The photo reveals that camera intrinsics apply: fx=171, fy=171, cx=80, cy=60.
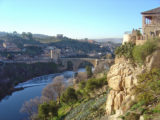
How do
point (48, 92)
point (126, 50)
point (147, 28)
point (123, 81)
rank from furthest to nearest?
point (48, 92), point (147, 28), point (126, 50), point (123, 81)

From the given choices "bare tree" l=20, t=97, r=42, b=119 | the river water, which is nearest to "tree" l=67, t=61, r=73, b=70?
the river water

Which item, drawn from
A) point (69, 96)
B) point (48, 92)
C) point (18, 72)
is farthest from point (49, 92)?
point (18, 72)

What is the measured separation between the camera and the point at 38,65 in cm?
3522

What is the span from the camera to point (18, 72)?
30.1m

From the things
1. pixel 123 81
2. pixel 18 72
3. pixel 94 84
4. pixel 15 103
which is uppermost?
pixel 123 81

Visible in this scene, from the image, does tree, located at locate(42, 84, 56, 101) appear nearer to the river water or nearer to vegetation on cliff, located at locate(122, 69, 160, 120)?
the river water

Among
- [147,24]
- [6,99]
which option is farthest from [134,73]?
[6,99]

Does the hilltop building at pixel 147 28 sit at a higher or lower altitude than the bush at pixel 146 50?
higher

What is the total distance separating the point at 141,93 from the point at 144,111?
624 mm

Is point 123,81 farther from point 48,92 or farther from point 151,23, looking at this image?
point 48,92

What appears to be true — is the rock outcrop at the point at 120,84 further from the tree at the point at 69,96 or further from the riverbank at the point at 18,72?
the riverbank at the point at 18,72

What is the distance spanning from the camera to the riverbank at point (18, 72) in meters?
23.6

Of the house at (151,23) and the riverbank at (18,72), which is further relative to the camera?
the riverbank at (18,72)

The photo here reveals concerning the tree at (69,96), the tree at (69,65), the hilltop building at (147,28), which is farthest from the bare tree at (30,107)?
the tree at (69,65)
